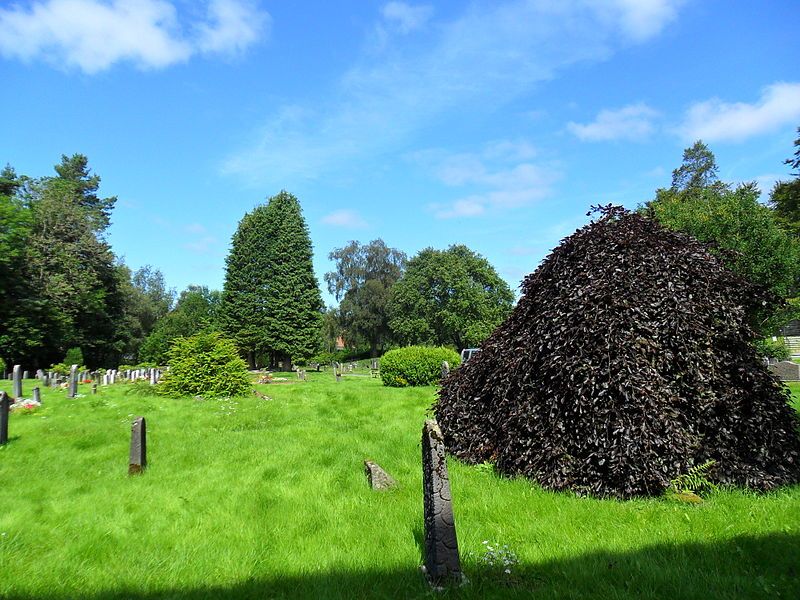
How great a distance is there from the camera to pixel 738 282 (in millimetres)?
6504

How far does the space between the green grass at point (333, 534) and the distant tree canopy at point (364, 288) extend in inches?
2118

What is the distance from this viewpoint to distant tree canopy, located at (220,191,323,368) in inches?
1889

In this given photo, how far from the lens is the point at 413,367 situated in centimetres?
2255

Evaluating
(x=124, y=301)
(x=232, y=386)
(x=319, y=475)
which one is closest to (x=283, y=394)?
(x=232, y=386)

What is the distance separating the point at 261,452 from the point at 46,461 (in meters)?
3.57

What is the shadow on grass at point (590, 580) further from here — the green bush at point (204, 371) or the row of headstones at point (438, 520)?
the green bush at point (204, 371)

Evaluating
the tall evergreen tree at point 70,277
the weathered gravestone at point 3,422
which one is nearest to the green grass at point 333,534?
the weathered gravestone at point 3,422

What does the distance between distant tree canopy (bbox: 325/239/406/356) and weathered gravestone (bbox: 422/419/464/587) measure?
57.4 metres

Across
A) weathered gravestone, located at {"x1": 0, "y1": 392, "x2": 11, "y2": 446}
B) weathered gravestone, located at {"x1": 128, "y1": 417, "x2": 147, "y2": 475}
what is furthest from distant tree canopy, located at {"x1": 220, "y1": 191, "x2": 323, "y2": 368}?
weathered gravestone, located at {"x1": 128, "y1": 417, "x2": 147, "y2": 475}

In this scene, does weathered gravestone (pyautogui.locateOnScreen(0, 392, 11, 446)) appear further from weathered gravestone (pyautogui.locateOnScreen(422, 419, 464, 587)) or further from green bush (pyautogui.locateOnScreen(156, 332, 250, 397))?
weathered gravestone (pyautogui.locateOnScreen(422, 419, 464, 587))

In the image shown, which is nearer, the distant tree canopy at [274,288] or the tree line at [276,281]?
the tree line at [276,281]

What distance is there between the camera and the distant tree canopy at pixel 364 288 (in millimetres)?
62219

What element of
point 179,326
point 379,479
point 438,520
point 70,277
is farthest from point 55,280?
point 438,520

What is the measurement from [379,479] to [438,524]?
270cm
